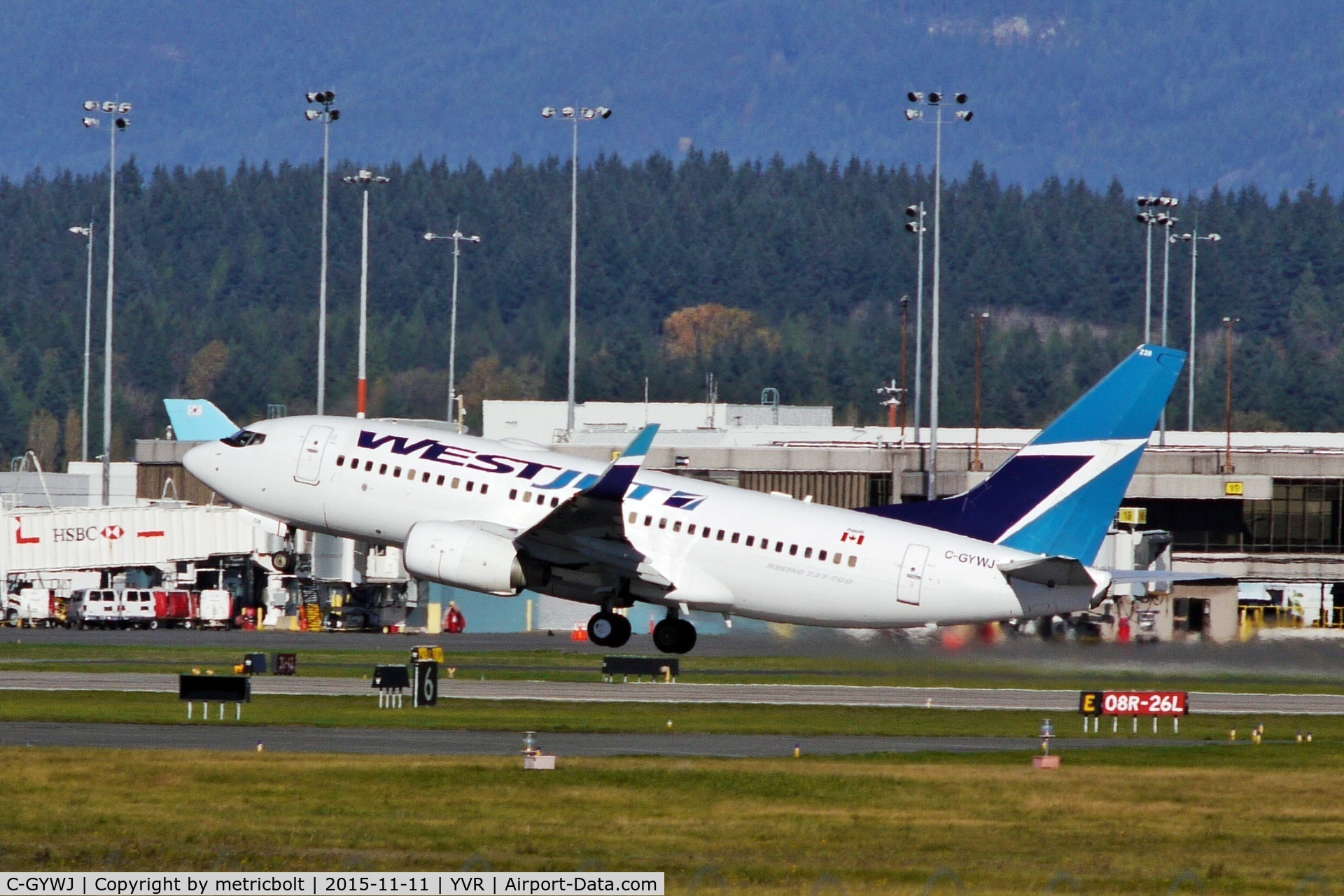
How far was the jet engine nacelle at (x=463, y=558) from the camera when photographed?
167 feet

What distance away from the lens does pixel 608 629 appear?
5297 centimetres

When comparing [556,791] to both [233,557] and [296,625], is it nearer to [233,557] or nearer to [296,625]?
[296,625]

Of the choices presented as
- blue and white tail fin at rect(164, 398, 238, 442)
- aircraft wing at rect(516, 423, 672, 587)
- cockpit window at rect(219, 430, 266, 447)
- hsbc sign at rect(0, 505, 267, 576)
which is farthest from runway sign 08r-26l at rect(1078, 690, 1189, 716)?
hsbc sign at rect(0, 505, 267, 576)

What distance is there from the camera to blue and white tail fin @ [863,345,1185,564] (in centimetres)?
5203

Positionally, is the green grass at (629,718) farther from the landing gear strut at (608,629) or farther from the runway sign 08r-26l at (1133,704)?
the landing gear strut at (608,629)

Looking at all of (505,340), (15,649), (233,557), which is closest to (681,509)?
(15,649)

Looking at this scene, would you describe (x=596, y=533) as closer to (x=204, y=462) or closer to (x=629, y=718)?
(x=629, y=718)

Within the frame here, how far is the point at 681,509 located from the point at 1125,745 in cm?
1288

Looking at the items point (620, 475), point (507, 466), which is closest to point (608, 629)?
point (620, 475)

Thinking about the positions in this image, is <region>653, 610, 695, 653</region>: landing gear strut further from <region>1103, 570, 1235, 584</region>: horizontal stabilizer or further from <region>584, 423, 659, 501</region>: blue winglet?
<region>1103, 570, 1235, 584</region>: horizontal stabilizer

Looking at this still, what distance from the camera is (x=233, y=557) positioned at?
4454 inches

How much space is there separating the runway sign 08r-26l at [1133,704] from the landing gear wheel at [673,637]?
1082 cm

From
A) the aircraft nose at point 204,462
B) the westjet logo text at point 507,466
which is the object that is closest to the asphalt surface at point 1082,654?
the westjet logo text at point 507,466

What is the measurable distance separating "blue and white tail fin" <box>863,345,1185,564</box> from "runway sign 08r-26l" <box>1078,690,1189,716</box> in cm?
370
